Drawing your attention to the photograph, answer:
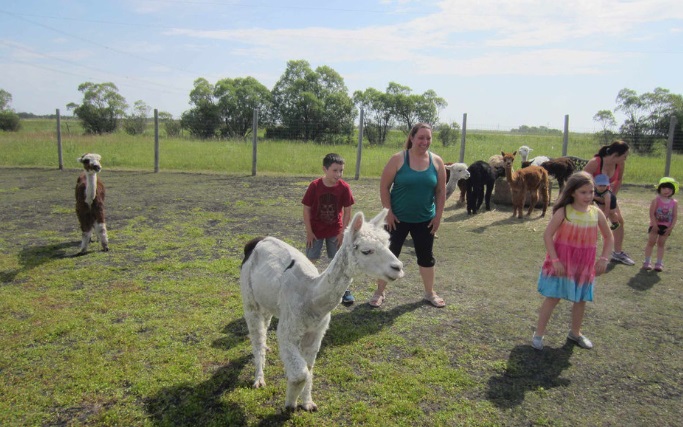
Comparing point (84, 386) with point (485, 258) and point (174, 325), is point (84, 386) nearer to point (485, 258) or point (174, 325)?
point (174, 325)

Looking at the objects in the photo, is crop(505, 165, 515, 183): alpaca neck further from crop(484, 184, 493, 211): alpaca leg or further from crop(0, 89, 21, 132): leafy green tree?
crop(0, 89, 21, 132): leafy green tree

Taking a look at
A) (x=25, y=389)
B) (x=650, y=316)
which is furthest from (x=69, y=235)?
(x=650, y=316)

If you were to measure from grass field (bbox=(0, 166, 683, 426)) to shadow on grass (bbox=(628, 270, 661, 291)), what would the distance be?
0.03m

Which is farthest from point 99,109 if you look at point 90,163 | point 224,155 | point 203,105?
point 90,163

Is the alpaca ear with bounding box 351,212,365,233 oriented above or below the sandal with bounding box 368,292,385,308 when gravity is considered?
above

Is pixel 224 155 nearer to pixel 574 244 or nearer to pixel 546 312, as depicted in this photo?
pixel 546 312

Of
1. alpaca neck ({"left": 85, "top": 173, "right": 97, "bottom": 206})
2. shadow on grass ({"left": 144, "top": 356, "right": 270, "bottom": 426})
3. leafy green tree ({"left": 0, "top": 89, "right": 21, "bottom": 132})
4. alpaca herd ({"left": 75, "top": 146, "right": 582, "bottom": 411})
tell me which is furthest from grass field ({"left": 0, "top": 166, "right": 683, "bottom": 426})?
leafy green tree ({"left": 0, "top": 89, "right": 21, "bottom": 132})

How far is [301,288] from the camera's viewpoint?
326 centimetres

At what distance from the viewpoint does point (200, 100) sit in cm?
3456

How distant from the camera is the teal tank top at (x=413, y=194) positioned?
Answer: 493cm

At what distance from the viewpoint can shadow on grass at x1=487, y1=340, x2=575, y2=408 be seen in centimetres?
363

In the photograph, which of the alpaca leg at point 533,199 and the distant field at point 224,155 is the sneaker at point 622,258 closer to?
the alpaca leg at point 533,199

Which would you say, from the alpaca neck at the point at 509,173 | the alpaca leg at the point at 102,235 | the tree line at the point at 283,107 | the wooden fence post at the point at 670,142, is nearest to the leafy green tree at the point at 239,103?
the tree line at the point at 283,107

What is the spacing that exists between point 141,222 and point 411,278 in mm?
6260
